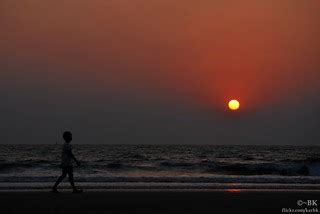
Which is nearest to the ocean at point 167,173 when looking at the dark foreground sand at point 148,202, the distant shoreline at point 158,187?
the distant shoreline at point 158,187

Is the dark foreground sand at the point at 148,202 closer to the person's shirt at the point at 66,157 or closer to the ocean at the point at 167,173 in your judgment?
the person's shirt at the point at 66,157

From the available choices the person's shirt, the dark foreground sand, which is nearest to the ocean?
the person's shirt

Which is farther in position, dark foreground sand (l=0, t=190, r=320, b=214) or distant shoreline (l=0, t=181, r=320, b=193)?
distant shoreline (l=0, t=181, r=320, b=193)

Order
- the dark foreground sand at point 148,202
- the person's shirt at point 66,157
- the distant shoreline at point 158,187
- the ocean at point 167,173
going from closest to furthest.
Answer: the dark foreground sand at point 148,202 → the person's shirt at point 66,157 → the distant shoreline at point 158,187 → the ocean at point 167,173

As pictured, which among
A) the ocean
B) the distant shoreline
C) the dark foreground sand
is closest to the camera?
the dark foreground sand

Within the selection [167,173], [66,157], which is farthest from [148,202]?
[167,173]

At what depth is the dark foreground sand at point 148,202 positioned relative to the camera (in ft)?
32.6

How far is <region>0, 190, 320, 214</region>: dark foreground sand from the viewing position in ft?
32.6

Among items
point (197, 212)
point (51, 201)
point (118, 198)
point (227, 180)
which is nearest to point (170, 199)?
point (118, 198)

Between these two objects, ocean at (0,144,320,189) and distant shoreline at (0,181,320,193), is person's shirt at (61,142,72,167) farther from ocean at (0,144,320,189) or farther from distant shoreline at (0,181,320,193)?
ocean at (0,144,320,189)

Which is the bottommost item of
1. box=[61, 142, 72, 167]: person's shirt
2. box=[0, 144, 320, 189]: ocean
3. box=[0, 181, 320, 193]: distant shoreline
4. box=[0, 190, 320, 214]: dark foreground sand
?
box=[0, 144, 320, 189]: ocean

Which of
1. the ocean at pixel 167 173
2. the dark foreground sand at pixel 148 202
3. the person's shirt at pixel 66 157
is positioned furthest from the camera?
the ocean at pixel 167 173

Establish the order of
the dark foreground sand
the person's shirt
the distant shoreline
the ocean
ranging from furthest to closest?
the ocean, the distant shoreline, the person's shirt, the dark foreground sand

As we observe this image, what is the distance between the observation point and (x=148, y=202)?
36.7 ft
